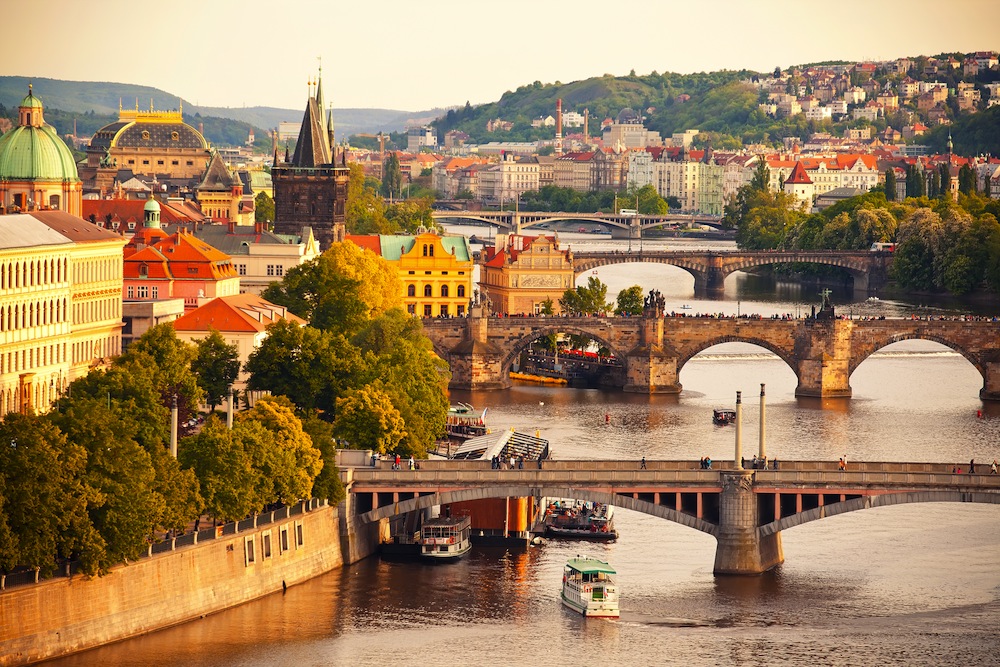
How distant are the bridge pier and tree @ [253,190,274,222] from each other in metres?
86.0

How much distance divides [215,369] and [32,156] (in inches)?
848

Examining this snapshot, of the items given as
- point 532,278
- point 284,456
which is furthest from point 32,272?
point 532,278

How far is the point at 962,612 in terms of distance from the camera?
195ft

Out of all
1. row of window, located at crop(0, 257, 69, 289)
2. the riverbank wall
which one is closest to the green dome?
row of window, located at crop(0, 257, 69, 289)

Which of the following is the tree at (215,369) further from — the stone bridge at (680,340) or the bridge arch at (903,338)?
the bridge arch at (903,338)

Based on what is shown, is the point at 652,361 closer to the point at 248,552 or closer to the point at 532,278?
the point at 532,278

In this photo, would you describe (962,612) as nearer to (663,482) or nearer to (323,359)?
(663,482)

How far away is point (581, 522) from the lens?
69.1 metres

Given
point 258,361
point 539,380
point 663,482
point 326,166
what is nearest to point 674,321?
point 539,380

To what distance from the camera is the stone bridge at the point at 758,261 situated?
495 ft

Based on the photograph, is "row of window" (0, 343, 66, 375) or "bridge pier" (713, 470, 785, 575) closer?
"bridge pier" (713, 470, 785, 575)

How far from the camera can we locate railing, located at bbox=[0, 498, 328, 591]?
51.2m

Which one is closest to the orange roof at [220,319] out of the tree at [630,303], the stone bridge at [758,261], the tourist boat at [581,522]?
the tourist boat at [581,522]

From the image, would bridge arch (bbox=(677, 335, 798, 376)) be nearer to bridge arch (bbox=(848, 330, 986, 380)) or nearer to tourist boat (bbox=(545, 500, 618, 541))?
bridge arch (bbox=(848, 330, 986, 380))
